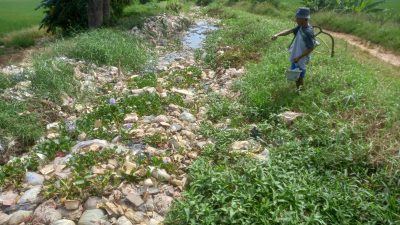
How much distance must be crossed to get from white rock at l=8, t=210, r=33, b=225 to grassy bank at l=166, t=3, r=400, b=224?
127 centimetres

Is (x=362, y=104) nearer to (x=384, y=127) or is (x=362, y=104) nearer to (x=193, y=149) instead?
(x=384, y=127)

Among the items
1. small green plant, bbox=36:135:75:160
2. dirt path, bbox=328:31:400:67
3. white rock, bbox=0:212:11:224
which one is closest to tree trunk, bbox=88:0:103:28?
dirt path, bbox=328:31:400:67

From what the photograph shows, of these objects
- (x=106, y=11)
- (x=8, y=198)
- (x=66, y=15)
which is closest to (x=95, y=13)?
(x=106, y=11)

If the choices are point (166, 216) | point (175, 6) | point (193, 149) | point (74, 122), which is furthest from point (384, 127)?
point (175, 6)

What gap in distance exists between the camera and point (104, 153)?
4.16 m

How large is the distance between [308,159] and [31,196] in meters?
2.77

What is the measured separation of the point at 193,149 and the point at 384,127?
2215 mm

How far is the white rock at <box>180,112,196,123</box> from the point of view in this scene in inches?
213

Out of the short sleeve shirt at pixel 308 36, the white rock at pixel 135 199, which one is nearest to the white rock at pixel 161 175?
the white rock at pixel 135 199

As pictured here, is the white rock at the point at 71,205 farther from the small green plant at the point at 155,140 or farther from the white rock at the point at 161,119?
the white rock at the point at 161,119

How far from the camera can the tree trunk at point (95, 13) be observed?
11683 millimetres

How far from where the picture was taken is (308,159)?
13.1ft

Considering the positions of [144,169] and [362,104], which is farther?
[362,104]

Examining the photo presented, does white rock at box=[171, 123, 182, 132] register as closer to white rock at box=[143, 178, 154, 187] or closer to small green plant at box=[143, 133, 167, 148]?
small green plant at box=[143, 133, 167, 148]
